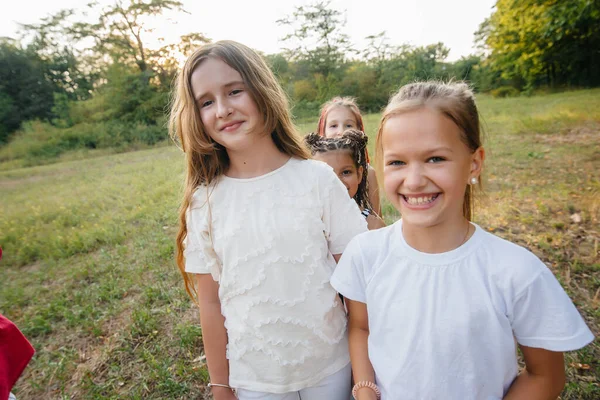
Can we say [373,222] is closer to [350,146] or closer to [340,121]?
[350,146]

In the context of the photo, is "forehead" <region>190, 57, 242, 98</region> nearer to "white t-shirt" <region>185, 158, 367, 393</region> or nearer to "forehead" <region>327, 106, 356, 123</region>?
"white t-shirt" <region>185, 158, 367, 393</region>

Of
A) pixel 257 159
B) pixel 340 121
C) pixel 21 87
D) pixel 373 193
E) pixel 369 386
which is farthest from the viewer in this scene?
pixel 21 87

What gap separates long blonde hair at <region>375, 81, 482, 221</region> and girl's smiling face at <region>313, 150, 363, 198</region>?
1.14 meters

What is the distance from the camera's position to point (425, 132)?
98 cm

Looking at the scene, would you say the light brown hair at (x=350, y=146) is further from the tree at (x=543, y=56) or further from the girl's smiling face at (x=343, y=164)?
the tree at (x=543, y=56)

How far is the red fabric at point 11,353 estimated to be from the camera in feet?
4.14

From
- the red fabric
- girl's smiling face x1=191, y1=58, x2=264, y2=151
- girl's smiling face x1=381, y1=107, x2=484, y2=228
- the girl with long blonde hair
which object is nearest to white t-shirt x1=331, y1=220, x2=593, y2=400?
girl's smiling face x1=381, y1=107, x2=484, y2=228

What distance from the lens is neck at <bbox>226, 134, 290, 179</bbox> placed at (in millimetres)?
1314

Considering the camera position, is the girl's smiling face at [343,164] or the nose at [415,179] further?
the girl's smiling face at [343,164]

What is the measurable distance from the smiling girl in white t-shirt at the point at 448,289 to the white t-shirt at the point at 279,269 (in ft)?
0.61

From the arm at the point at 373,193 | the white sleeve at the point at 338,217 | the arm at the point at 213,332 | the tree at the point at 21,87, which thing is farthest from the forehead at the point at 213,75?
the tree at the point at 21,87

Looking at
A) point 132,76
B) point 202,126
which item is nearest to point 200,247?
point 202,126

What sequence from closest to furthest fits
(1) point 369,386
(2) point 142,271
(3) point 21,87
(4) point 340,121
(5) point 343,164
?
(1) point 369,386 < (5) point 343,164 < (4) point 340,121 < (2) point 142,271 < (3) point 21,87

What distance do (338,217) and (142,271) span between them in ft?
10.7
